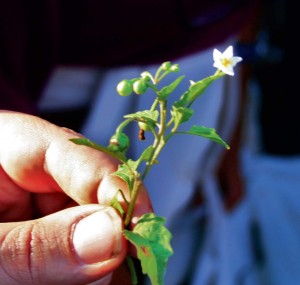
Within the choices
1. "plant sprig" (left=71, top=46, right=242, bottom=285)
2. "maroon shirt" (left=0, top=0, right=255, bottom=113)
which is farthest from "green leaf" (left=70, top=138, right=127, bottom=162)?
"maroon shirt" (left=0, top=0, right=255, bottom=113)

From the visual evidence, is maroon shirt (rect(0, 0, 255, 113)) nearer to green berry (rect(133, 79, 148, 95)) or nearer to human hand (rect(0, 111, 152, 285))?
human hand (rect(0, 111, 152, 285))

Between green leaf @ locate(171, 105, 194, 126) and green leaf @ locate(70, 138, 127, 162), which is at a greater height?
green leaf @ locate(171, 105, 194, 126)

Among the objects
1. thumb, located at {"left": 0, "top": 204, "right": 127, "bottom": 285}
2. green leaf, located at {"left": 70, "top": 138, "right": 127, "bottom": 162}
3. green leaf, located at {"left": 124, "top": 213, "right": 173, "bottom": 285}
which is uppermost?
green leaf, located at {"left": 70, "top": 138, "right": 127, "bottom": 162}

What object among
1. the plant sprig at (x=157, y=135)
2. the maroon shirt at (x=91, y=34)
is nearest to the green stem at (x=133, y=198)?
the plant sprig at (x=157, y=135)

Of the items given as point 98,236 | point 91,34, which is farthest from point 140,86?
point 91,34

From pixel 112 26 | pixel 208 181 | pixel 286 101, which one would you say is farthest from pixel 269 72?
pixel 112 26

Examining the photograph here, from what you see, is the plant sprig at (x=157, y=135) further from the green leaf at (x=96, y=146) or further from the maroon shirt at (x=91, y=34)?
the maroon shirt at (x=91, y=34)
